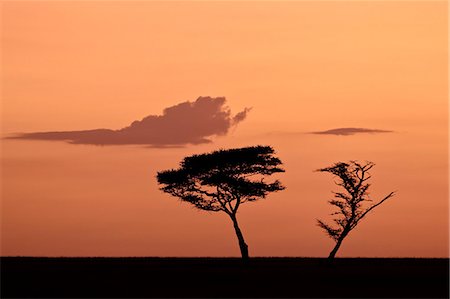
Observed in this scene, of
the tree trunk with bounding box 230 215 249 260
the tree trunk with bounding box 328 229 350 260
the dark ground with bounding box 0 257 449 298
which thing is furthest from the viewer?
the tree trunk with bounding box 230 215 249 260

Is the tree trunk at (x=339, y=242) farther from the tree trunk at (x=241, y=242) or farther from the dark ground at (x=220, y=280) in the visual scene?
the tree trunk at (x=241, y=242)

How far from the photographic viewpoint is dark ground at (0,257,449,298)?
175 feet

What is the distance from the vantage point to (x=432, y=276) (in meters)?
68.9

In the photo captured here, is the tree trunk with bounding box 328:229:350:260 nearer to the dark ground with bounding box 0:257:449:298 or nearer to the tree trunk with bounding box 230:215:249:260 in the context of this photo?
the dark ground with bounding box 0:257:449:298

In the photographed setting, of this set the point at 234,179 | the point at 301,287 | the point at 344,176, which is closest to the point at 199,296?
the point at 301,287

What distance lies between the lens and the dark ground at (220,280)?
53344 millimetres

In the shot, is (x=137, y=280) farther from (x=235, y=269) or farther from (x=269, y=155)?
(x=269, y=155)

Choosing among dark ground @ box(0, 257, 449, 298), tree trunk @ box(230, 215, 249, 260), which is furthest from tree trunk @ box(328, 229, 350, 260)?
tree trunk @ box(230, 215, 249, 260)

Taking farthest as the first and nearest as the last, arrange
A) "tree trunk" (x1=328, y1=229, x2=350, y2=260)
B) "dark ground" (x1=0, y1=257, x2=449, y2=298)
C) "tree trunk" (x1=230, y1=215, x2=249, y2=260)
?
"tree trunk" (x1=230, y1=215, x2=249, y2=260) < "tree trunk" (x1=328, y1=229, x2=350, y2=260) < "dark ground" (x1=0, y1=257, x2=449, y2=298)

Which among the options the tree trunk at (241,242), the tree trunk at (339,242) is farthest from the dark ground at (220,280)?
the tree trunk at (241,242)

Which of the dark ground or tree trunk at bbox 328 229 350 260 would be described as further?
tree trunk at bbox 328 229 350 260

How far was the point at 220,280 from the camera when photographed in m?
63.2

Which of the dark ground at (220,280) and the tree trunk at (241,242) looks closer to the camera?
the dark ground at (220,280)

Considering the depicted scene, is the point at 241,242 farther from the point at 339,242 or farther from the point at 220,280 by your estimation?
the point at 220,280
